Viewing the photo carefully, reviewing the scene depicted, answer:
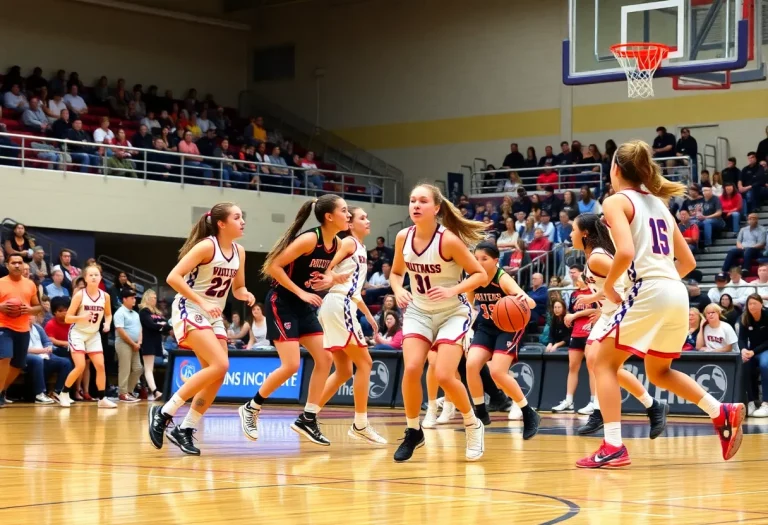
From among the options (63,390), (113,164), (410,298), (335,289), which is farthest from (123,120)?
(410,298)

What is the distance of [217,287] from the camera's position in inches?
362

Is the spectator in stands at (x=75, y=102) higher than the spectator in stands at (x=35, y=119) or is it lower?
higher

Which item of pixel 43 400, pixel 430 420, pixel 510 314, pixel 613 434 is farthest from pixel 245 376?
pixel 613 434

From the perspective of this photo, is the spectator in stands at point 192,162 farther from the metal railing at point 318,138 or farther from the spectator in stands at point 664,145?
the spectator in stands at point 664,145

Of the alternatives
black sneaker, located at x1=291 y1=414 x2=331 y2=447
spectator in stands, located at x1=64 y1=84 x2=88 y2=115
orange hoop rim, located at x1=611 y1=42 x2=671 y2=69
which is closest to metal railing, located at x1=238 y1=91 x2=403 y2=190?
spectator in stands, located at x1=64 y1=84 x2=88 y2=115

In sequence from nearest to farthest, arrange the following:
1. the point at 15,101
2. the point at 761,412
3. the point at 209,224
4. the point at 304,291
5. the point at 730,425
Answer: the point at 730,425 → the point at 209,224 → the point at 304,291 → the point at 761,412 → the point at 15,101

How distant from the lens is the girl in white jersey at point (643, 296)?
24.8 feet

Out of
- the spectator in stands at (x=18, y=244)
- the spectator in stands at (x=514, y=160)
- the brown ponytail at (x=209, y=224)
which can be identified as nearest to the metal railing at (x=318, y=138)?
the spectator in stands at (x=514, y=160)

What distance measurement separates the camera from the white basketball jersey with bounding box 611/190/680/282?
7652mm

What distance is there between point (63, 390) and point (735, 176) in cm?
1344

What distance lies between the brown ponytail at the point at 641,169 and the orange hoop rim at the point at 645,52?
27.8 feet

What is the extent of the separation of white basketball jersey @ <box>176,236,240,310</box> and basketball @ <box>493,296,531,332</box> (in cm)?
270

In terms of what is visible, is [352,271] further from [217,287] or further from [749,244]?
[749,244]

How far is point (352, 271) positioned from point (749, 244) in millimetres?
12674
